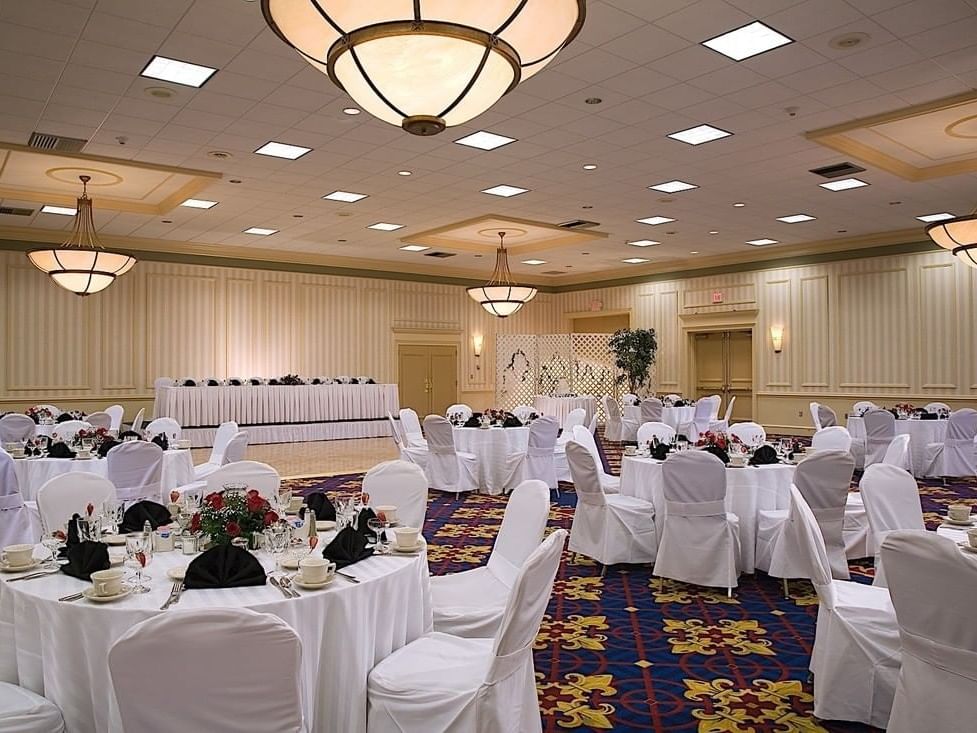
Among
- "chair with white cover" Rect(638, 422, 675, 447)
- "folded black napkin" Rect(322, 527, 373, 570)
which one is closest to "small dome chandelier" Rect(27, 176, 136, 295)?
"chair with white cover" Rect(638, 422, 675, 447)

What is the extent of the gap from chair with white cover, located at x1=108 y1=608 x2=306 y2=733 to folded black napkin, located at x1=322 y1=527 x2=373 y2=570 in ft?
2.92

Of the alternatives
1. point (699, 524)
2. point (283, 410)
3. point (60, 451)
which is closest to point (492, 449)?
point (699, 524)

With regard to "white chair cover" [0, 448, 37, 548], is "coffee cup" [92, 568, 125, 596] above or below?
above

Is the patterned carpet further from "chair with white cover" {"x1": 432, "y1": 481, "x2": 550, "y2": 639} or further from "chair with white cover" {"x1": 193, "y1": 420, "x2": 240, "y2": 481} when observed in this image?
"chair with white cover" {"x1": 193, "y1": 420, "x2": 240, "y2": 481}

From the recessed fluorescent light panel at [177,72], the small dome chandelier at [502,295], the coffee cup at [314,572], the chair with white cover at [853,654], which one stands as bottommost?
the chair with white cover at [853,654]

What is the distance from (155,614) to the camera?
8.27 ft

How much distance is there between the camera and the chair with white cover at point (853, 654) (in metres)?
3.33

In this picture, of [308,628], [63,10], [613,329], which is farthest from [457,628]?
[613,329]

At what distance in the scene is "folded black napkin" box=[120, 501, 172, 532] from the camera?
11.8 ft

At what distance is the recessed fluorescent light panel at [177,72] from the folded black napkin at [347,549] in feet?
16.7

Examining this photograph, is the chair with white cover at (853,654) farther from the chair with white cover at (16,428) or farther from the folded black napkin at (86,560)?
the chair with white cover at (16,428)

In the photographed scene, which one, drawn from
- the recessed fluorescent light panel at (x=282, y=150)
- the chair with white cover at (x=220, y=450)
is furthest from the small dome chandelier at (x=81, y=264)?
the chair with white cover at (x=220, y=450)

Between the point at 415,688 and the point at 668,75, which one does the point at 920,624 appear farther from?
the point at 668,75

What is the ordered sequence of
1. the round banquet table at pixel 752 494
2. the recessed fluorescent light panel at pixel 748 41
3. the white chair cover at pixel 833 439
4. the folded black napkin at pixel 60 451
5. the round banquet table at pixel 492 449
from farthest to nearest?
the round banquet table at pixel 492 449 < the white chair cover at pixel 833 439 < the folded black napkin at pixel 60 451 < the recessed fluorescent light panel at pixel 748 41 < the round banquet table at pixel 752 494
